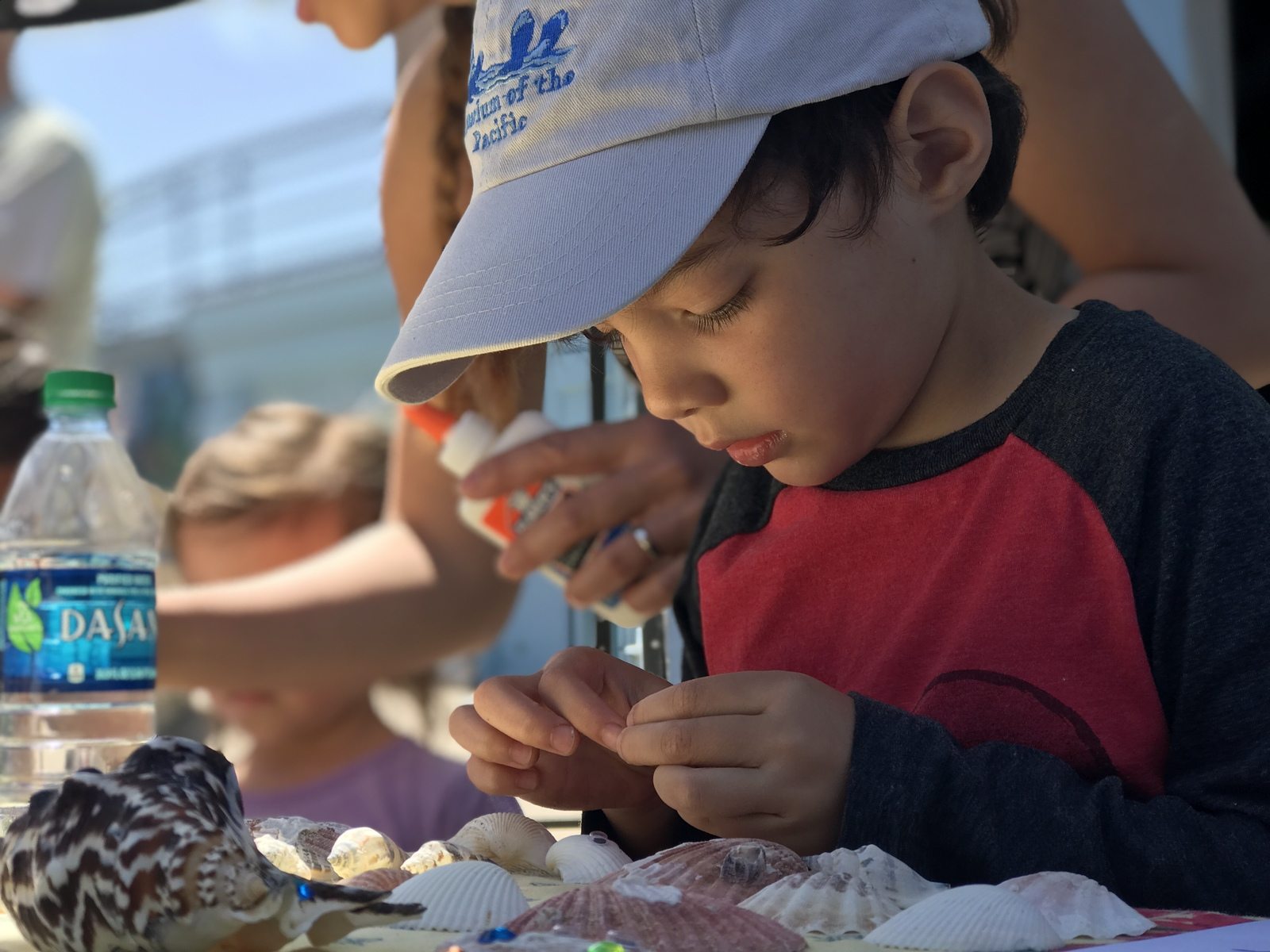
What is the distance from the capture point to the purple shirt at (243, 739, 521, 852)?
2.28 metres

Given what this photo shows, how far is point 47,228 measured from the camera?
2777 millimetres

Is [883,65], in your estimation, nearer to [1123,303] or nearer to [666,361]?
[666,361]

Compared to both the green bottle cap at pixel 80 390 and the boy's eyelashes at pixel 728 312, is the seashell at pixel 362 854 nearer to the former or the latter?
the boy's eyelashes at pixel 728 312

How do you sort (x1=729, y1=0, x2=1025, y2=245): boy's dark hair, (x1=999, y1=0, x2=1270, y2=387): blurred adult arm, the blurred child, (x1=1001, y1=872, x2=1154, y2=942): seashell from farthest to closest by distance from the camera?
the blurred child, (x1=999, y1=0, x2=1270, y2=387): blurred adult arm, (x1=729, y1=0, x2=1025, y2=245): boy's dark hair, (x1=1001, y1=872, x2=1154, y2=942): seashell

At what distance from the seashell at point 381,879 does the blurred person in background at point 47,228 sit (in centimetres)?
223

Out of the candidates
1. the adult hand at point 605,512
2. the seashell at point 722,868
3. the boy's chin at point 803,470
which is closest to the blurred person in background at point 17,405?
the adult hand at point 605,512

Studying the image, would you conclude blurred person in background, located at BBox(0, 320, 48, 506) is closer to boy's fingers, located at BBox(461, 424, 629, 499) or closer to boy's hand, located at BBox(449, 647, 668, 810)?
boy's fingers, located at BBox(461, 424, 629, 499)

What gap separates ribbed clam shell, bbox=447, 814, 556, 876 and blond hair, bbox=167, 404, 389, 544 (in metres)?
2.16

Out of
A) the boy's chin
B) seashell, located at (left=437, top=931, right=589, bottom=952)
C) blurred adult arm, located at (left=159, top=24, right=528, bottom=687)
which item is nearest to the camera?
seashell, located at (left=437, top=931, right=589, bottom=952)

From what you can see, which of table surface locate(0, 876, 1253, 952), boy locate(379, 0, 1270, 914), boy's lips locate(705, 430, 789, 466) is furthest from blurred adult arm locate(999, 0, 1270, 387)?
table surface locate(0, 876, 1253, 952)

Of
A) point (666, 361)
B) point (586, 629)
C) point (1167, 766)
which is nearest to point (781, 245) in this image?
point (666, 361)

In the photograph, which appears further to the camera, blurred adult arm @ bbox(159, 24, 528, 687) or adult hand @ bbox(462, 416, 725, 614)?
blurred adult arm @ bbox(159, 24, 528, 687)

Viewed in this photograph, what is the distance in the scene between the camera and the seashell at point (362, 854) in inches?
32.6

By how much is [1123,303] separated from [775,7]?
56cm
